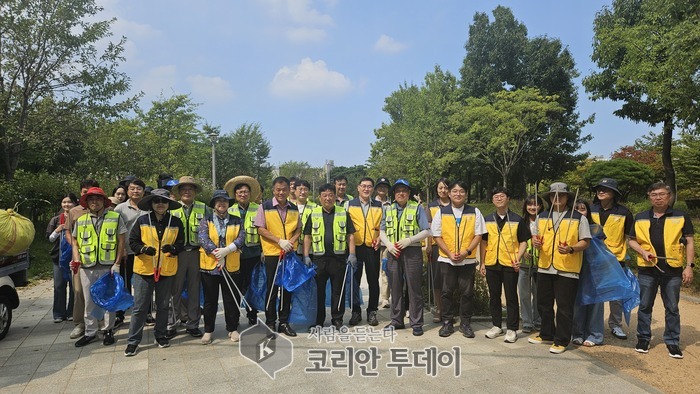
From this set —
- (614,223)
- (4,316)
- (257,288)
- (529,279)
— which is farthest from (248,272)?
(614,223)

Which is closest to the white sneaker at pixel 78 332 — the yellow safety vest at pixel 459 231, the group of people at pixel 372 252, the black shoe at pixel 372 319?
the group of people at pixel 372 252

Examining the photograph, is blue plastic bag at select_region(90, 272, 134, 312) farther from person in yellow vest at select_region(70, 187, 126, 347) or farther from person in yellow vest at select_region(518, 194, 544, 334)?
person in yellow vest at select_region(518, 194, 544, 334)

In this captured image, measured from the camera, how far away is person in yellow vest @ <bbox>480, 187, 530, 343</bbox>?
193 inches

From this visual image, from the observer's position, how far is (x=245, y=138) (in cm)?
3856

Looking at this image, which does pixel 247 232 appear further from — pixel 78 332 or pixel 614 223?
pixel 614 223

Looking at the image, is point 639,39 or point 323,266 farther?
point 639,39

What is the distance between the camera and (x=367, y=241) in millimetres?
5594

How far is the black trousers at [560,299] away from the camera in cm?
459

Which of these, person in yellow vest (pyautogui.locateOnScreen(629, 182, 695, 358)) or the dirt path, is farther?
person in yellow vest (pyautogui.locateOnScreen(629, 182, 695, 358))

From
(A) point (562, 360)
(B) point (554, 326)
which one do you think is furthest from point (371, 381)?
(B) point (554, 326)

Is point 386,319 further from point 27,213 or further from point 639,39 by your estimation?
point 639,39

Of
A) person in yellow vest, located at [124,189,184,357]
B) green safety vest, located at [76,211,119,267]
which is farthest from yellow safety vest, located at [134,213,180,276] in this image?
green safety vest, located at [76,211,119,267]

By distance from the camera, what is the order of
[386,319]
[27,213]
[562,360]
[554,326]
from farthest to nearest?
1. [27,213]
2. [386,319]
3. [554,326]
4. [562,360]

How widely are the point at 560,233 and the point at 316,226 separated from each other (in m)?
2.81
